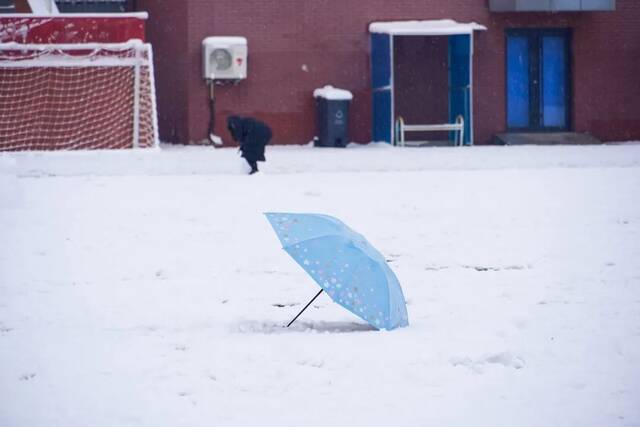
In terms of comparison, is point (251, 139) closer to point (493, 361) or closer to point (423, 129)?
point (423, 129)

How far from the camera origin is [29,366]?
5914 mm

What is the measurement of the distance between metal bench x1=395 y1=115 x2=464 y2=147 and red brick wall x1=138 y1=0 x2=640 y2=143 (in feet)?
2.48

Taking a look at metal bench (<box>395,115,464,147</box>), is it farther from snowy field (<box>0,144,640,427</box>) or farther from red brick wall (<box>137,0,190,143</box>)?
snowy field (<box>0,144,640,427</box>)

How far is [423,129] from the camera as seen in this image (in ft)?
87.2

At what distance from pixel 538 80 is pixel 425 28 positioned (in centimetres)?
307

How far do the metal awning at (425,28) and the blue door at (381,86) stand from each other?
0.68 feet

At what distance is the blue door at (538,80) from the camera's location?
27.8m

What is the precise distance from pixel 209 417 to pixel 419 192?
33.1ft

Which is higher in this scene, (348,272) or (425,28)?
(425,28)

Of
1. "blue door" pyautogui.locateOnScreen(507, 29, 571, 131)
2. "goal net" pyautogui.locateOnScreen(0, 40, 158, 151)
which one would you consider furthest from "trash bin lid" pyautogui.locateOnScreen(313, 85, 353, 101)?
"goal net" pyautogui.locateOnScreen(0, 40, 158, 151)

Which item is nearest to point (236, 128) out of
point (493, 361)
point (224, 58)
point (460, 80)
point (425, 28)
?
point (224, 58)

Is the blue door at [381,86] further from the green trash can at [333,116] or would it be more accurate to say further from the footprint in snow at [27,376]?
the footprint in snow at [27,376]

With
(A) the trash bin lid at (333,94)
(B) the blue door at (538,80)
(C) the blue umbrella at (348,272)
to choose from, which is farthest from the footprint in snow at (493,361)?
(B) the blue door at (538,80)

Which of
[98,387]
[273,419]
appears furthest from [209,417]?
[98,387]
